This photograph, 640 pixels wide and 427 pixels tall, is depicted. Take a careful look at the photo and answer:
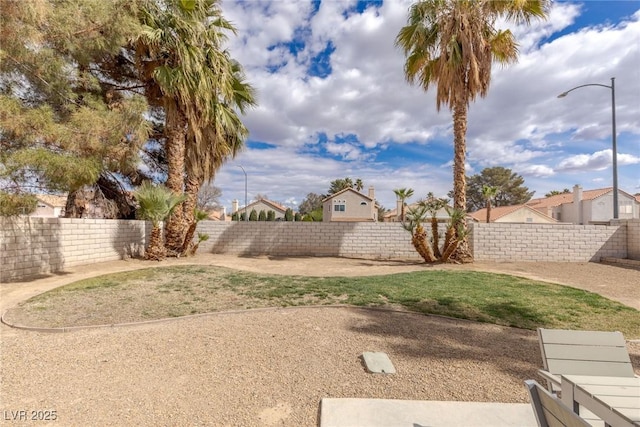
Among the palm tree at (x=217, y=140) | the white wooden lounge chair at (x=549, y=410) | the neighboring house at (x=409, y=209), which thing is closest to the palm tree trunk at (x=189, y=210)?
the palm tree at (x=217, y=140)

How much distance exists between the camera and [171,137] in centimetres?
1330

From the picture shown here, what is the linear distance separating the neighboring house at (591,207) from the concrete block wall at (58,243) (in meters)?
35.6

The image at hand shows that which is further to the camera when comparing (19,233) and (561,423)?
(19,233)

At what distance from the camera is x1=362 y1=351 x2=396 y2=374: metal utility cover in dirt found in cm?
355

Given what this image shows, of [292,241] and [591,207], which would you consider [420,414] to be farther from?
[591,207]

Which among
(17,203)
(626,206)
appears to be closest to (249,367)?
(17,203)

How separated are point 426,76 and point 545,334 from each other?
43.3 feet

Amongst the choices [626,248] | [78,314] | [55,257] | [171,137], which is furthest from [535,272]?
[55,257]

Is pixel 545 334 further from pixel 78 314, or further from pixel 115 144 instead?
pixel 115 144

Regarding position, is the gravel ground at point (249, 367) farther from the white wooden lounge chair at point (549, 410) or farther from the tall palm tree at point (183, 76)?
the tall palm tree at point (183, 76)

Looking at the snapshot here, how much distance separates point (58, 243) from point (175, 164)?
4.88 metres

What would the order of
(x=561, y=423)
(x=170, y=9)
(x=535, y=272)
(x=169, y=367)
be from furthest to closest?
1. (x=170, y=9)
2. (x=535, y=272)
3. (x=169, y=367)
4. (x=561, y=423)

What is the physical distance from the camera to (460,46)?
40.5ft

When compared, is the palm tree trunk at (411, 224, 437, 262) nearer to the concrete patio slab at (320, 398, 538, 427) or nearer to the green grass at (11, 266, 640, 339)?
the green grass at (11, 266, 640, 339)
